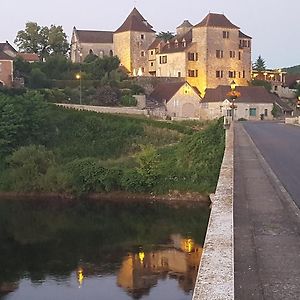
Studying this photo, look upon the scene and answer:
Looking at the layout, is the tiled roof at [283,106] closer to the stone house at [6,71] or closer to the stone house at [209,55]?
the stone house at [209,55]

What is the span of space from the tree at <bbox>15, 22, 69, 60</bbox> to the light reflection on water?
55.5 metres

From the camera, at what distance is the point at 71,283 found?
1944 cm

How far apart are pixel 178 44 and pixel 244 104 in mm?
14596

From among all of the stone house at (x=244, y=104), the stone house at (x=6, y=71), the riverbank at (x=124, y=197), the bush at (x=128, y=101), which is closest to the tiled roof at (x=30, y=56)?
the stone house at (x=6, y=71)

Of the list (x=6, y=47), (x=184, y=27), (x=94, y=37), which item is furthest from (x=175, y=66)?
(x=6, y=47)

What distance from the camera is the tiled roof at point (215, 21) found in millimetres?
68062

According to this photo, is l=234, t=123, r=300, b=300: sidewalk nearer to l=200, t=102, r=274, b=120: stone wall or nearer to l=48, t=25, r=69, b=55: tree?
l=200, t=102, r=274, b=120: stone wall

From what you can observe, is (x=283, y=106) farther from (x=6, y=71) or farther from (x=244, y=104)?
(x=6, y=71)

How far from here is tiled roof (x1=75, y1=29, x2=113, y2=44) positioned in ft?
257

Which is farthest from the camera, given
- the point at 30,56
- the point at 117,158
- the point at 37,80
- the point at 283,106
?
Answer: the point at 30,56

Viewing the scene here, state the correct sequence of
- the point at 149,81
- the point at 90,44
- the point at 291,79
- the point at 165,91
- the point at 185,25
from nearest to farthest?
the point at 165,91, the point at 149,81, the point at 185,25, the point at 90,44, the point at 291,79

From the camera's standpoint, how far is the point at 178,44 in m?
70.1

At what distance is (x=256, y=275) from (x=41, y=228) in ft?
78.7

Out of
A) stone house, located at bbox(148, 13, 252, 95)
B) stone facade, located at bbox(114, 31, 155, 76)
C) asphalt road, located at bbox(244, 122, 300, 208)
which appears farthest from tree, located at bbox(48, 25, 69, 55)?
asphalt road, located at bbox(244, 122, 300, 208)
